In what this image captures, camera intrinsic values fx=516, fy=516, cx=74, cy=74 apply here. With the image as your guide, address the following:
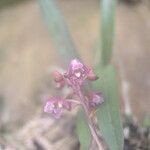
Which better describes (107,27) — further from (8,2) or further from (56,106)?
(8,2)

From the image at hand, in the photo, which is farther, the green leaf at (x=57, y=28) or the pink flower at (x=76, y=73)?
the green leaf at (x=57, y=28)

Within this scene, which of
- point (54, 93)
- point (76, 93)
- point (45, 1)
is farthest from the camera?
point (54, 93)

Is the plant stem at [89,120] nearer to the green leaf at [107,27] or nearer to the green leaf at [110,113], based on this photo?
the green leaf at [110,113]

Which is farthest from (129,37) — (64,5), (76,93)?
(76,93)

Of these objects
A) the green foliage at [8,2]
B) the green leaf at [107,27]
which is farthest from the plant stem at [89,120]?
the green foliage at [8,2]

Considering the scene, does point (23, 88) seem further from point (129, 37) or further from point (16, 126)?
point (129, 37)

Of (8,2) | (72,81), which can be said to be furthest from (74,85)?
(8,2)
